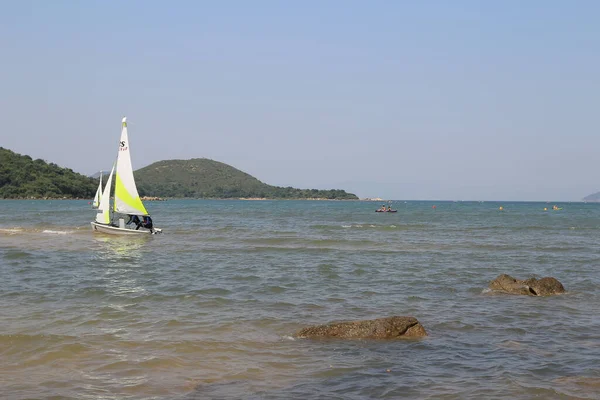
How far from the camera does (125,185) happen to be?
41.9 m

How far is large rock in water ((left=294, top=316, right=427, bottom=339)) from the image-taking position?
1176cm

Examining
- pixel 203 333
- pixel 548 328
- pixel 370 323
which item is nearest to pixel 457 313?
pixel 548 328

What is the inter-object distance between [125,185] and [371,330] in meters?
33.3

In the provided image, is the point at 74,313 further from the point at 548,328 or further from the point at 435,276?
the point at 435,276

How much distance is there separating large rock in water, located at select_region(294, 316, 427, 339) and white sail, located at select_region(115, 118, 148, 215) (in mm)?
32416

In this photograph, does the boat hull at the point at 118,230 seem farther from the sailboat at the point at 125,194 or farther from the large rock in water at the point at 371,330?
the large rock in water at the point at 371,330

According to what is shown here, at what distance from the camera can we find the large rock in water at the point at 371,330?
11758mm

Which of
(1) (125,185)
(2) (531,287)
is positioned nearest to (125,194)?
(1) (125,185)

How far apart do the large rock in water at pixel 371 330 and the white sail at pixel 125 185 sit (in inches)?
1276

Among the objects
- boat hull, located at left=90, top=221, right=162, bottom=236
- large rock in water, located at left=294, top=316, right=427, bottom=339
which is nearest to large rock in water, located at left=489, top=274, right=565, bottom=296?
large rock in water, located at left=294, top=316, right=427, bottom=339

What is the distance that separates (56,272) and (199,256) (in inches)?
324

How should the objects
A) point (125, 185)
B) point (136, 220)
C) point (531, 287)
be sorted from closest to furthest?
point (531, 287) → point (125, 185) → point (136, 220)

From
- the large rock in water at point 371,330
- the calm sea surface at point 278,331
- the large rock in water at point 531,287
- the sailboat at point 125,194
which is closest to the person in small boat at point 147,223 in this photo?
the sailboat at point 125,194

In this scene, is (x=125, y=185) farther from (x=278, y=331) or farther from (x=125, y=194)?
(x=278, y=331)
